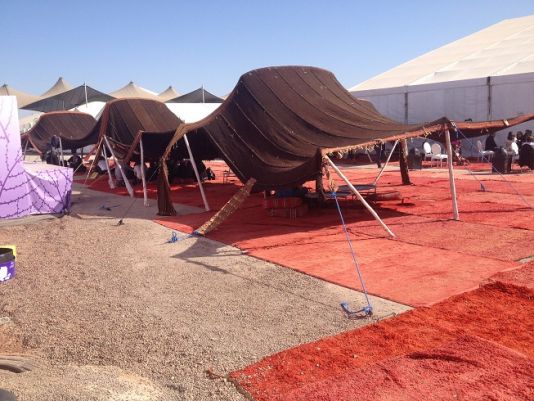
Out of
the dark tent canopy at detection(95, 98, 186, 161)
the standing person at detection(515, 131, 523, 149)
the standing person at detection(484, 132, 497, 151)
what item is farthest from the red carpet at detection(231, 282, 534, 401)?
the standing person at detection(484, 132, 497, 151)

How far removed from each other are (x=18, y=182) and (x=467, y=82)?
1841 cm

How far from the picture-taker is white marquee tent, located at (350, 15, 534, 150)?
21344mm

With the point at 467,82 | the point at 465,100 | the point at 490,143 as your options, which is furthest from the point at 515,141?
the point at 467,82

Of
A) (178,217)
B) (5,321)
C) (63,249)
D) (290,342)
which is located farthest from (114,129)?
(290,342)

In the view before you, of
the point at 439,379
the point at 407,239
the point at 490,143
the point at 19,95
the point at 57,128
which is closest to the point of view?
the point at 439,379

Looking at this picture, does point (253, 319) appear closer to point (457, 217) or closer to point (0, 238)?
point (457, 217)

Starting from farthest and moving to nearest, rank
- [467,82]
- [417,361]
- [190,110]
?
[190,110]
[467,82]
[417,361]

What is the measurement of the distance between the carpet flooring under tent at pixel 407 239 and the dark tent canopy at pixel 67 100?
99.9 ft

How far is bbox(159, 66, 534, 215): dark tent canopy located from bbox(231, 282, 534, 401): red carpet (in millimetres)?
4714

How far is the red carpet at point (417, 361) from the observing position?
3500 millimetres

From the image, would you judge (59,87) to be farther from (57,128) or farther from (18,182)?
(18,182)

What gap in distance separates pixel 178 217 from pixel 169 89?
4199cm

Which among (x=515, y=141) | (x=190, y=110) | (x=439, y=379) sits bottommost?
(x=439, y=379)

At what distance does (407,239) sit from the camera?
8.00 m
